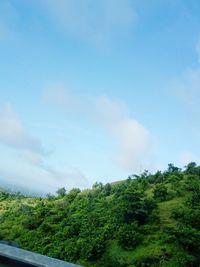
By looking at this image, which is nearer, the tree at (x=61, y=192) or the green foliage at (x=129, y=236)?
the green foliage at (x=129, y=236)

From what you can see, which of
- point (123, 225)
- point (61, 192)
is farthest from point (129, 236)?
point (61, 192)

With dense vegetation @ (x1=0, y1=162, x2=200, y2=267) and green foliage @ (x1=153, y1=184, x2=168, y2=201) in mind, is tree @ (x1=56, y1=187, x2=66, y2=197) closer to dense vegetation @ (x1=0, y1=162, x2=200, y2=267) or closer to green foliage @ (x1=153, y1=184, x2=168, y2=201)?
dense vegetation @ (x1=0, y1=162, x2=200, y2=267)

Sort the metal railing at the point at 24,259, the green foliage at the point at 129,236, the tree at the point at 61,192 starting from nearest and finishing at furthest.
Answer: the metal railing at the point at 24,259 < the green foliage at the point at 129,236 < the tree at the point at 61,192

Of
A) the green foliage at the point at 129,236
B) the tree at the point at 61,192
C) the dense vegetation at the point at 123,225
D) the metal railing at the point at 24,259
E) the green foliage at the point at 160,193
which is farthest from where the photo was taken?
the tree at the point at 61,192

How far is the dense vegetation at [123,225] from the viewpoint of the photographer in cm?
2920

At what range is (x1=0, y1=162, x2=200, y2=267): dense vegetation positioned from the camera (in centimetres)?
2920

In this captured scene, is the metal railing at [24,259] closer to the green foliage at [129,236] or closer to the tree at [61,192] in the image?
the green foliage at [129,236]

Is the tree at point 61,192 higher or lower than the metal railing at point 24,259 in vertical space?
higher


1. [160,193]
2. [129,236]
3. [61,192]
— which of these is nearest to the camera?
[129,236]

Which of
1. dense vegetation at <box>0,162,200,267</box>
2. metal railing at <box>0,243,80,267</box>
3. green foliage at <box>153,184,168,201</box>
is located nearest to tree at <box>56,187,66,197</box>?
dense vegetation at <box>0,162,200,267</box>

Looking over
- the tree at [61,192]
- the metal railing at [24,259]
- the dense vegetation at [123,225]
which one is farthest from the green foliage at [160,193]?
the metal railing at [24,259]

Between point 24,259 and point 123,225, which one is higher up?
point 123,225

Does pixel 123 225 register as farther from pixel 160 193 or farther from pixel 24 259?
pixel 24 259

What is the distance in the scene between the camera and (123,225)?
109 feet
